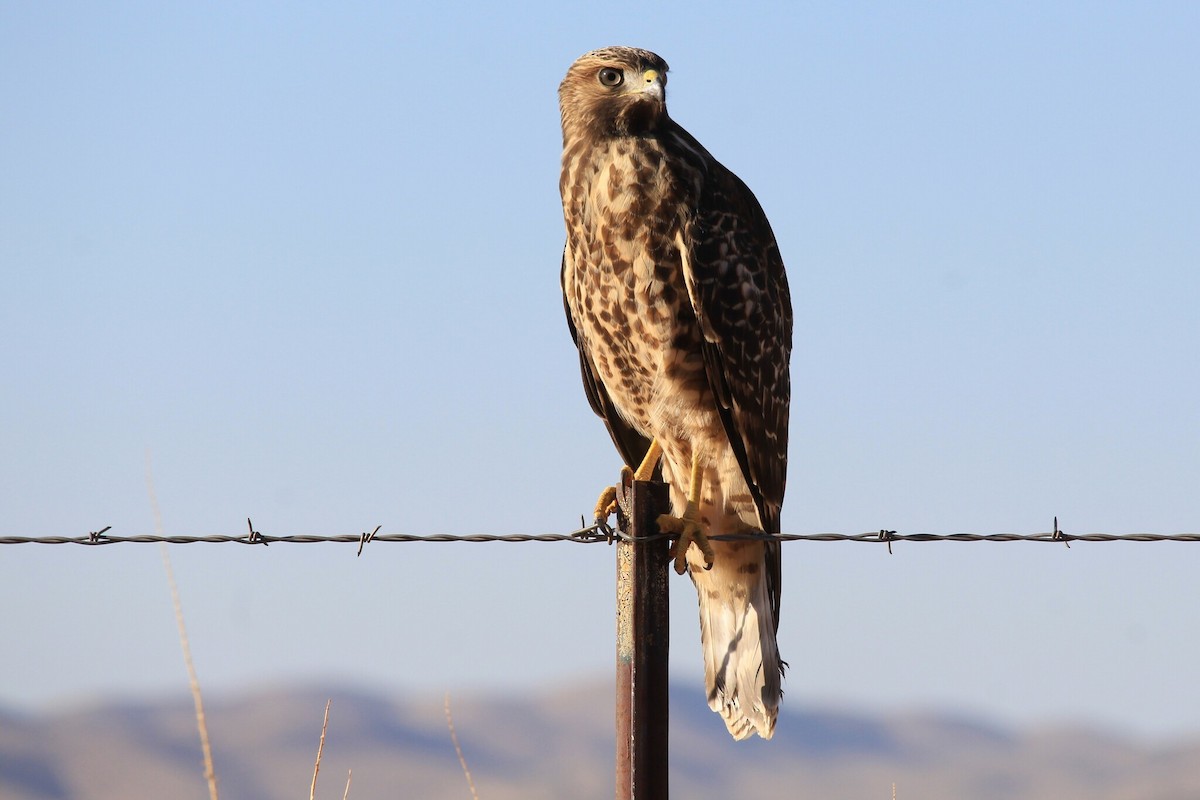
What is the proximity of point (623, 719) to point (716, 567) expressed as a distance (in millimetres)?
1805

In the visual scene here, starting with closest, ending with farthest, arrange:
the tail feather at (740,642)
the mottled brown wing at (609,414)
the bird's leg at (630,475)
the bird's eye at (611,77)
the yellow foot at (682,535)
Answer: the yellow foot at (682,535)
the bird's leg at (630,475)
the tail feather at (740,642)
the bird's eye at (611,77)
the mottled brown wing at (609,414)

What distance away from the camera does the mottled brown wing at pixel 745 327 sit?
528cm

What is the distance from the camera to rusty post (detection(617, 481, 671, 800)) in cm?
384

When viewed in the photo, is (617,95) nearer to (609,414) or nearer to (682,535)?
(609,414)

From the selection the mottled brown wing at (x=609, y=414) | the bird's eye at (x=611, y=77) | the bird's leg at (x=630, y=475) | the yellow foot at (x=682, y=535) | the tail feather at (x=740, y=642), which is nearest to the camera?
the yellow foot at (x=682, y=535)

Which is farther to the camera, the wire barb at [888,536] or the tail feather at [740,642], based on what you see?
the tail feather at [740,642]

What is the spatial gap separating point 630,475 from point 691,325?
22.6 inches

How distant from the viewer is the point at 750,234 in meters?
5.55

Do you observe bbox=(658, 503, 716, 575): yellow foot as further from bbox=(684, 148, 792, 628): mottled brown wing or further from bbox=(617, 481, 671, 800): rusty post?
bbox=(684, 148, 792, 628): mottled brown wing

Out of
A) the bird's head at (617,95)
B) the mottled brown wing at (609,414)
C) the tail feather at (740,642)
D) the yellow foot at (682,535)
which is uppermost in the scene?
the bird's head at (617,95)

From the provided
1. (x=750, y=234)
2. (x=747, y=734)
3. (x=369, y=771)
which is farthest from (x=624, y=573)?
(x=369, y=771)

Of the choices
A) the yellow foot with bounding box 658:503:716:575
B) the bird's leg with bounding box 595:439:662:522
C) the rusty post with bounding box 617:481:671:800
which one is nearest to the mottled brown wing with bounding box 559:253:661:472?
the bird's leg with bounding box 595:439:662:522

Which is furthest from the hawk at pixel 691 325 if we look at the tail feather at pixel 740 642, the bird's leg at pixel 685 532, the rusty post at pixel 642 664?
the rusty post at pixel 642 664

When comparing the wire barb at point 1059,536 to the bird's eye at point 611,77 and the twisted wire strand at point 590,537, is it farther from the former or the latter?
the bird's eye at point 611,77
